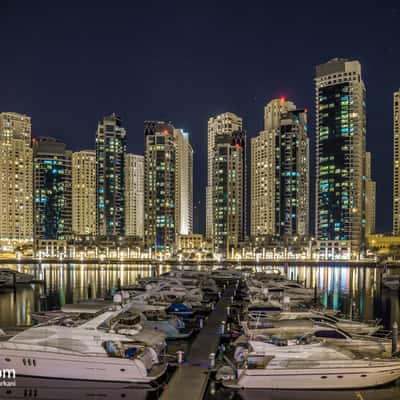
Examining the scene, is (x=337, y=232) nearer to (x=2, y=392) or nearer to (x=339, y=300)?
(x=339, y=300)

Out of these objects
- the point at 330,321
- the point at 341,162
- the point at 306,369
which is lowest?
the point at 306,369

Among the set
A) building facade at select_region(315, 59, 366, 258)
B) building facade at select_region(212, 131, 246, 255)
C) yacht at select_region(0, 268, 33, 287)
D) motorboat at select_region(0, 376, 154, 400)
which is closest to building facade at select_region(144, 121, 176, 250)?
building facade at select_region(212, 131, 246, 255)

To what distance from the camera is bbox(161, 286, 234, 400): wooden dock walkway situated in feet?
57.0

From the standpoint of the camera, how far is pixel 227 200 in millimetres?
188625

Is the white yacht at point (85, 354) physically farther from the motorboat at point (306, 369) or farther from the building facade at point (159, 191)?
the building facade at point (159, 191)

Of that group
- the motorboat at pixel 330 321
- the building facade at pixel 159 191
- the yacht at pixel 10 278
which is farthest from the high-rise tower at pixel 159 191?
the motorboat at pixel 330 321

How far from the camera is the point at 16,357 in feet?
65.2

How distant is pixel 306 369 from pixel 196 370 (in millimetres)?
4531

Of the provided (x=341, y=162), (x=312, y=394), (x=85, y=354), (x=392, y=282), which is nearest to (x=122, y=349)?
(x=85, y=354)

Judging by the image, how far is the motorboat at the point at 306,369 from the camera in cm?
1875

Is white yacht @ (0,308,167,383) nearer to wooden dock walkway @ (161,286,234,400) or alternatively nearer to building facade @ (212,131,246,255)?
wooden dock walkway @ (161,286,234,400)

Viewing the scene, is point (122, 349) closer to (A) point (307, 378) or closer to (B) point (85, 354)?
(B) point (85, 354)

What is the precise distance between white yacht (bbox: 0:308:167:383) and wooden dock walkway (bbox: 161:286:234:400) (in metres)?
0.98

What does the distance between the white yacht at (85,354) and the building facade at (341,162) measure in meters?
165
